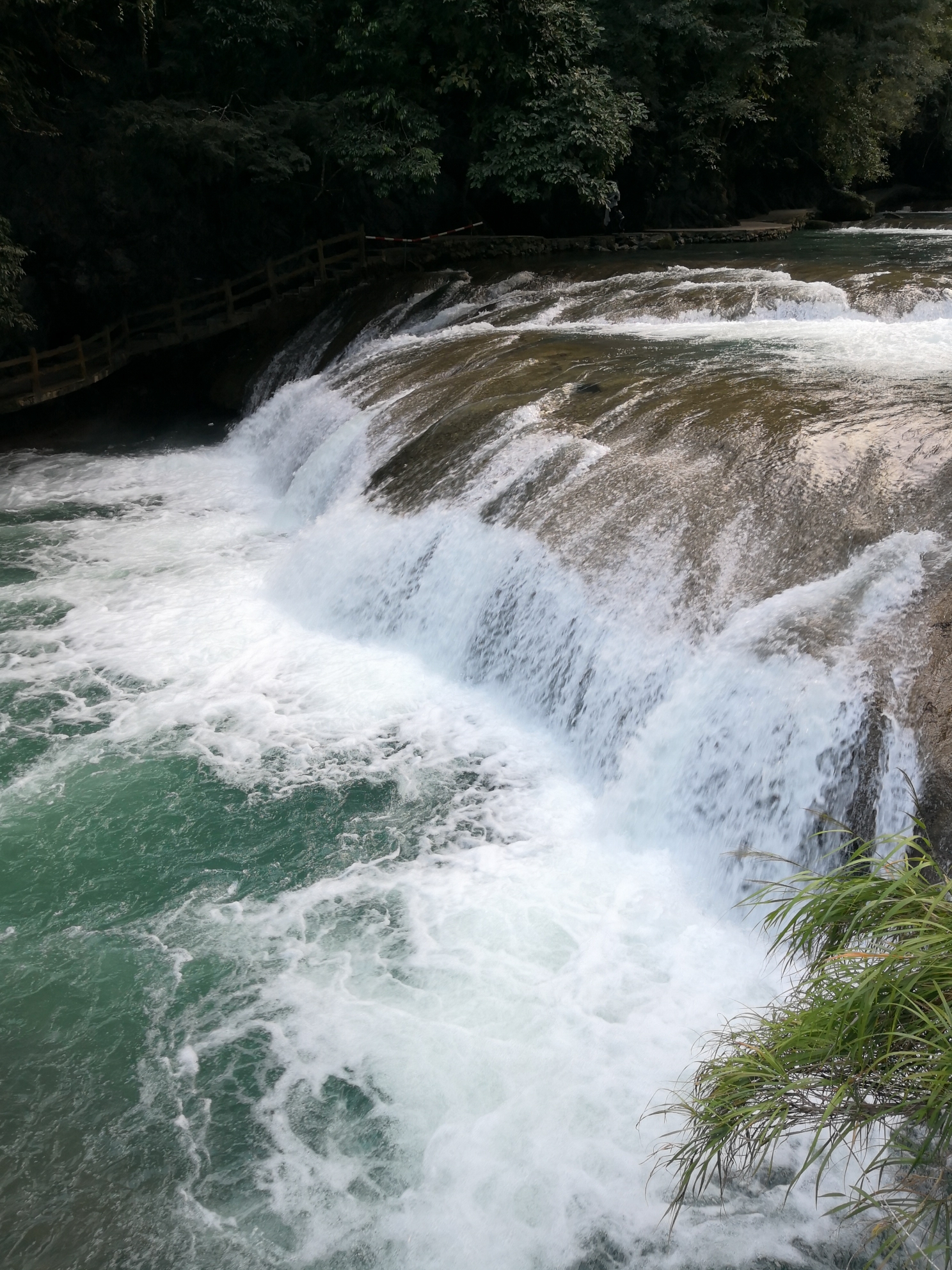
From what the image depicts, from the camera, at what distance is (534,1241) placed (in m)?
3.35

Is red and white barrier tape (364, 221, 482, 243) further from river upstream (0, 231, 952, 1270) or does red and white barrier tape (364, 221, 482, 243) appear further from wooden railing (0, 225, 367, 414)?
→ river upstream (0, 231, 952, 1270)

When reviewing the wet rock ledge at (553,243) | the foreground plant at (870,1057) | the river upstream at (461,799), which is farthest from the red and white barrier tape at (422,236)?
the foreground plant at (870,1057)

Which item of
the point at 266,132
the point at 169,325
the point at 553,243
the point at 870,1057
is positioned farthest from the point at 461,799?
the point at 553,243

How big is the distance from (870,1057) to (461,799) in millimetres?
3445

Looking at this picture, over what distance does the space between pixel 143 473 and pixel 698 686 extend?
9190 millimetres

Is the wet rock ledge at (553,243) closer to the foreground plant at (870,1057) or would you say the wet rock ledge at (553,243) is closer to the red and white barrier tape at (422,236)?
the red and white barrier tape at (422,236)

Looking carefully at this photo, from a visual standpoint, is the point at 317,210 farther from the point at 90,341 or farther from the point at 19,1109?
the point at 19,1109

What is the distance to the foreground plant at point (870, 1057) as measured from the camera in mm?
2268

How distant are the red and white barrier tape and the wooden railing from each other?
0.29 meters

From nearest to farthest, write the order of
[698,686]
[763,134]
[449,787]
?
1. [698,686]
2. [449,787]
3. [763,134]

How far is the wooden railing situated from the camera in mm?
13047

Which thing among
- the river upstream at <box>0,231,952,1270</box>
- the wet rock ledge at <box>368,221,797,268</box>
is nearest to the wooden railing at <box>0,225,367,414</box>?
the wet rock ledge at <box>368,221,797,268</box>

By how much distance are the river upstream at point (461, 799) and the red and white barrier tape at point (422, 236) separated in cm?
734

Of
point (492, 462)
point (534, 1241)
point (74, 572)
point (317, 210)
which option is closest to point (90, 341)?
point (317, 210)
